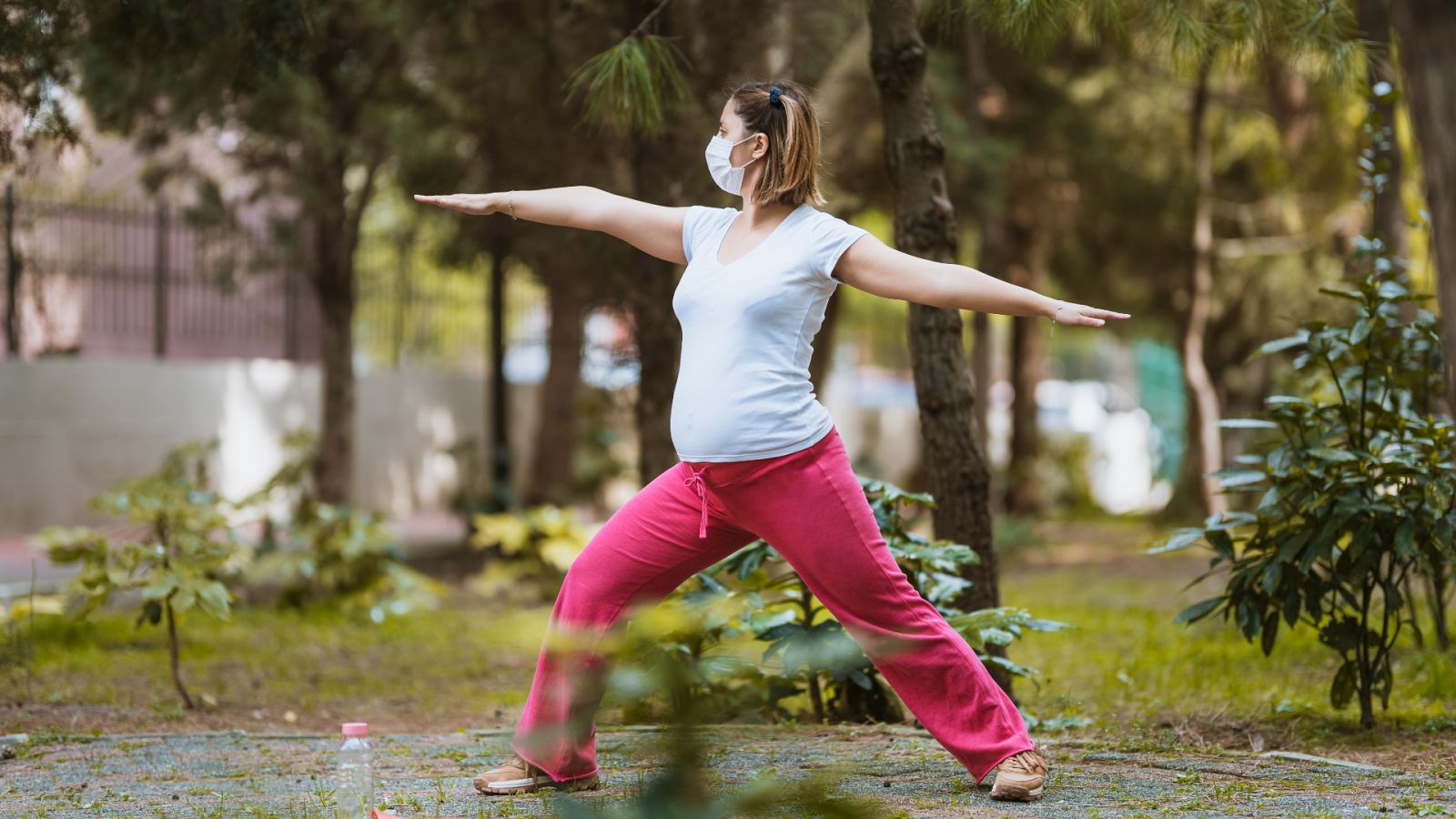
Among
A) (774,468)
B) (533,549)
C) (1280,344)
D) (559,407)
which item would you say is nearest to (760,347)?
(774,468)

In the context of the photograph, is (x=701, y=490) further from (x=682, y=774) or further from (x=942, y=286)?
(x=682, y=774)

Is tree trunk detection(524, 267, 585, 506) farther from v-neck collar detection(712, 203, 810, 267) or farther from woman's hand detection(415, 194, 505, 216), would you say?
v-neck collar detection(712, 203, 810, 267)

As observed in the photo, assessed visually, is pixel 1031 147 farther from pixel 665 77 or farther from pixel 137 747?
pixel 137 747

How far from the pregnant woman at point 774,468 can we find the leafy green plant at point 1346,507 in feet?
4.66

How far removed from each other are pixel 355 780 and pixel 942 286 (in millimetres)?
1872

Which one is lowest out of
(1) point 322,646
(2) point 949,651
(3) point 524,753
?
(1) point 322,646

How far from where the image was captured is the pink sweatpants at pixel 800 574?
3.64 m

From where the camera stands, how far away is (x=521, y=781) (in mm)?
3918

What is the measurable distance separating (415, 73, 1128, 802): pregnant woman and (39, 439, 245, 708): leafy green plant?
2.10 metres

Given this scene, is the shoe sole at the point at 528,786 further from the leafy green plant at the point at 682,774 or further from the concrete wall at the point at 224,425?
the concrete wall at the point at 224,425

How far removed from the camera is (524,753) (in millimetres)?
3701

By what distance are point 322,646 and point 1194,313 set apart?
9.25m

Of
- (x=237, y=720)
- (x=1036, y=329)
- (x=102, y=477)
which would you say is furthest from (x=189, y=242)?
(x=1036, y=329)

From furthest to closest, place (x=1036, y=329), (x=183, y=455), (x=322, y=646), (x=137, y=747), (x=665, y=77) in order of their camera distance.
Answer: (x=1036, y=329) → (x=183, y=455) → (x=322, y=646) → (x=665, y=77) → (x=137, y=747)
